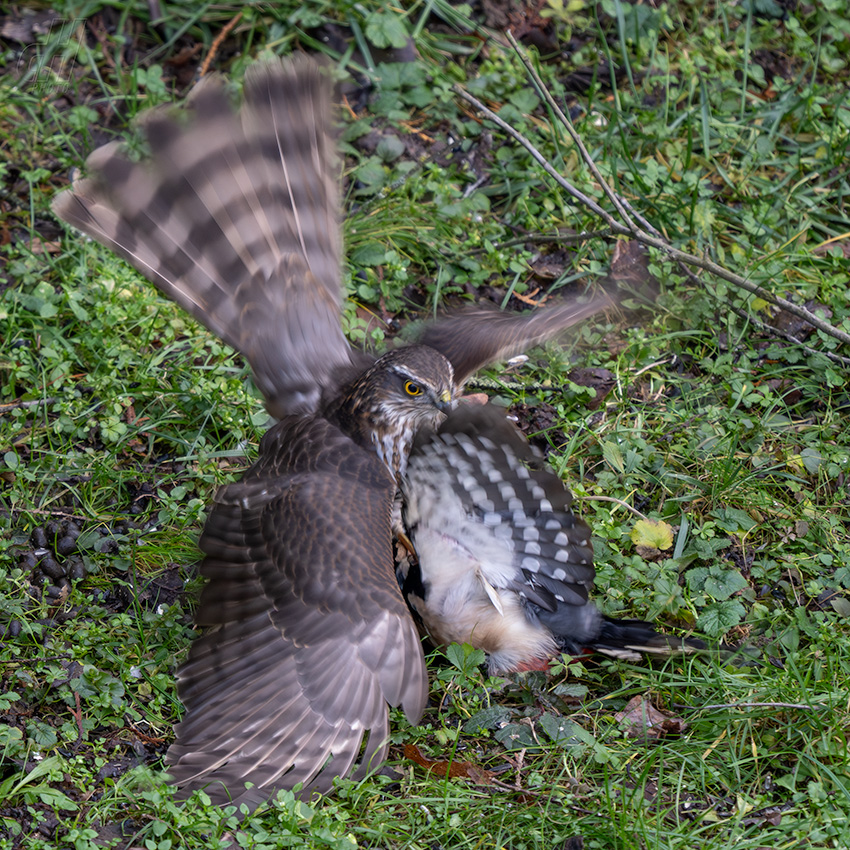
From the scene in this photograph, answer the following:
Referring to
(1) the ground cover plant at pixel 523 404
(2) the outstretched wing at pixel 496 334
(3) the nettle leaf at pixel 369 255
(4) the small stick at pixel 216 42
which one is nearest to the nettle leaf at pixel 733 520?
(1) the ground cover plant at pixel 523 404

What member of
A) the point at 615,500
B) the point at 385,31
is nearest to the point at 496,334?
the point at 615,500

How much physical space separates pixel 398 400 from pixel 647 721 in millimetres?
1584

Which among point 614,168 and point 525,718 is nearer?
point 525,718

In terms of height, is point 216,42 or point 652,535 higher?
point 216,42

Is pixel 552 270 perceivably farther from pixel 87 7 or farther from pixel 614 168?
pixel 87 7

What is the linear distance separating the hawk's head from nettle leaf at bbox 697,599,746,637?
4.38ft

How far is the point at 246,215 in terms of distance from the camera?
4.47m

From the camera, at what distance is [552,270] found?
5.58 m

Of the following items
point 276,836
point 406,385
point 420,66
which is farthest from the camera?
point 420,66

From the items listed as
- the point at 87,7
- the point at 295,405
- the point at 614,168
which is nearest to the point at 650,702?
the point at 295,405

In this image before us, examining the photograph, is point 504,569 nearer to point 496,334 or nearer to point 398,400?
point 398,400

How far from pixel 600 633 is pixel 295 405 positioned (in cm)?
167

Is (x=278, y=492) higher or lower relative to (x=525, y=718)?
higher

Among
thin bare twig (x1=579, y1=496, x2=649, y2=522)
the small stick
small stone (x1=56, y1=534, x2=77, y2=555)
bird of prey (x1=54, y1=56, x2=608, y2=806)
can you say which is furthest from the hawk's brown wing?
the small stick
